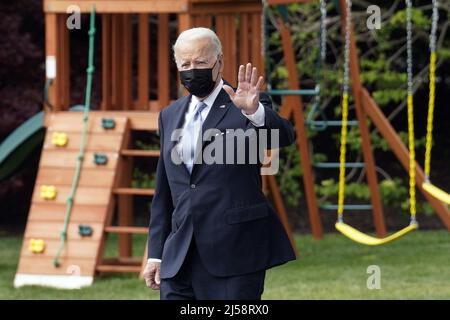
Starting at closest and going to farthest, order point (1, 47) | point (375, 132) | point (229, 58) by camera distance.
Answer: point (229, 58) → point (1, 47) → point (375, 132)

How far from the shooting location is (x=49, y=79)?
1049 cm

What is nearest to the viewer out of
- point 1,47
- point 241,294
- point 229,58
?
point 241,294

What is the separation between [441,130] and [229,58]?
8.42 meters

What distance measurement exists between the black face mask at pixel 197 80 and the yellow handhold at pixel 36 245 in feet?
17.4

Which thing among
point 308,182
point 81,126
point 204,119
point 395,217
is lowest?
point 395,217

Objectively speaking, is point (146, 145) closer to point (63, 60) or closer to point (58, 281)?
point (63, 60)

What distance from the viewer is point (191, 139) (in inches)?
184

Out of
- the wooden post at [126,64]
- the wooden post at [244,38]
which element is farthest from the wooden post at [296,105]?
the wooden post at [126,64]

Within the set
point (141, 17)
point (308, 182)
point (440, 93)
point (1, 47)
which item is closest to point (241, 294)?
point (141, 17)

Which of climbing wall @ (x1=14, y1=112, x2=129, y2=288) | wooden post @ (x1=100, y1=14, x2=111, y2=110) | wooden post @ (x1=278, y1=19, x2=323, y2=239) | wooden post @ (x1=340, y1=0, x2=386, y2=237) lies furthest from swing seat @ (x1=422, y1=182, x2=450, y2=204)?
wooden post @ (x1=278, y1=19, x2=323, y2=239)

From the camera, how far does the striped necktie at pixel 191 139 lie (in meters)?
4.68

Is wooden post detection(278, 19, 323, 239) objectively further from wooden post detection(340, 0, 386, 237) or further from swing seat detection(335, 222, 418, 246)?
swing seat detection(335, 222, 418, 246)

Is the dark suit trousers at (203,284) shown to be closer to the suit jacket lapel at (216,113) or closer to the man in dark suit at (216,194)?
the man in dark suit at (216,194)

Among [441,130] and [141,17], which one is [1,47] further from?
[441,130]
